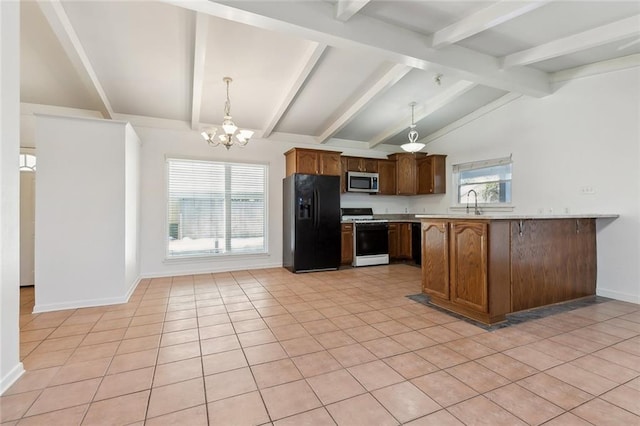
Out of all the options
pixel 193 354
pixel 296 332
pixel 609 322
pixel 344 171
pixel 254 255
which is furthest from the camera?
pixel 344 171

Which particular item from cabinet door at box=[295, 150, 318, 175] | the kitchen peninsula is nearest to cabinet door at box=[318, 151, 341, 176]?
cabinet door at box=[295, 150, 318, 175]

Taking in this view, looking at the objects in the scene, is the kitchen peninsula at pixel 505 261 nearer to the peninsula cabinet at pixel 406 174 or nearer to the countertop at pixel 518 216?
the countertop at pixel 518 216

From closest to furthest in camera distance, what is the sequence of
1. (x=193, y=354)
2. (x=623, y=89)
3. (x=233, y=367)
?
(x=233, y=367), (x=193, y=354), (x=623, y=89)

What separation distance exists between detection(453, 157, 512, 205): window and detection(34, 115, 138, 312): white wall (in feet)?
19.2

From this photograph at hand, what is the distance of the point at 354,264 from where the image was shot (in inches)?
238

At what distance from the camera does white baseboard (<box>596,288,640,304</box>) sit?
145 inches

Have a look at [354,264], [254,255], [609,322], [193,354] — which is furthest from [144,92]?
[609,322]

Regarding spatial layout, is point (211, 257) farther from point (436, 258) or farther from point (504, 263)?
point (504, 263)

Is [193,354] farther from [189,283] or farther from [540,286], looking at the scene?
[540,286]

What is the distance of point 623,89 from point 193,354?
5768 mm

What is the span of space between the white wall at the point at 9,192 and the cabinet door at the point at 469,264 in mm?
3818

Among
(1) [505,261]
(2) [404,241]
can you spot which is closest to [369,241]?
(2) [404,241]

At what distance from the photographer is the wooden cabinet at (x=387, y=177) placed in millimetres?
6754

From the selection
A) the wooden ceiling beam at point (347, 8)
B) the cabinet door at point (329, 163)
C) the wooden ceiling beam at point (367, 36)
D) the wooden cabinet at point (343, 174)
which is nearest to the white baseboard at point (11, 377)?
the wooden ceiling beam at point (367, 36)
